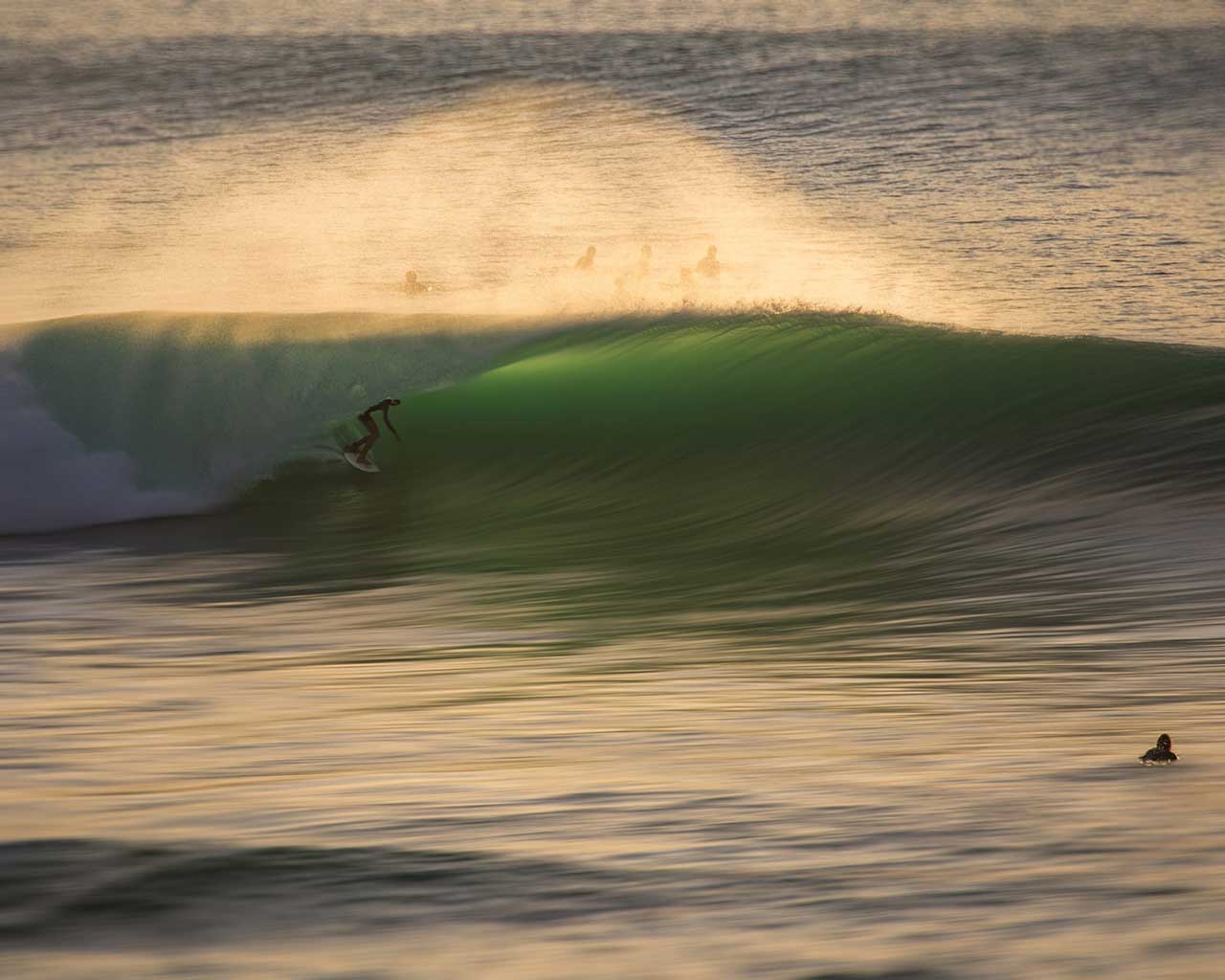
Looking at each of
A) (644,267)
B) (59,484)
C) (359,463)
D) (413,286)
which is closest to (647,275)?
(644,267)

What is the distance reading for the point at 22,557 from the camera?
10.3 meters

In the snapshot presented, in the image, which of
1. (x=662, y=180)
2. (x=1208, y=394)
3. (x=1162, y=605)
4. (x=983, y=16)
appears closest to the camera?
(x=1162, y=605)

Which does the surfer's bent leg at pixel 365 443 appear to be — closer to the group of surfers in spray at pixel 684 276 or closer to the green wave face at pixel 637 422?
the green wave face at pixel 637 422

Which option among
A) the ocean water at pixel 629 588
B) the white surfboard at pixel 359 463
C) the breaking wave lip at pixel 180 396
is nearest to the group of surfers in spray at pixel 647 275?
the ocean water at pixel 629 588

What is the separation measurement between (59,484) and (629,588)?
532 centimetres

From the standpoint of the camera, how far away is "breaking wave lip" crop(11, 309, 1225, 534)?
36.3ft

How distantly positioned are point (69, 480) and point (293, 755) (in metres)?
7.70

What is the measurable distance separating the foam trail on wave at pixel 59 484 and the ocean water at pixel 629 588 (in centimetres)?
4

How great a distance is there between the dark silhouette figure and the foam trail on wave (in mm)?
8392

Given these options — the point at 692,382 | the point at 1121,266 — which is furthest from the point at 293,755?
the point at 1121,266

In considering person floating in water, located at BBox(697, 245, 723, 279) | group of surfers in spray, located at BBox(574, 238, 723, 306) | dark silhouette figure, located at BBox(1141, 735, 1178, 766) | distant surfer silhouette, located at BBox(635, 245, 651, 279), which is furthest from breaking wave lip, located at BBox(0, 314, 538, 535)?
dark silhouette figure, located at BBox(1141, 735, 1178, 766)

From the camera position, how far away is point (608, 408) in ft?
44.7

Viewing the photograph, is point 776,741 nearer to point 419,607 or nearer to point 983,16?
point 419,607

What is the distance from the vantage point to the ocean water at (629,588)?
405cm
